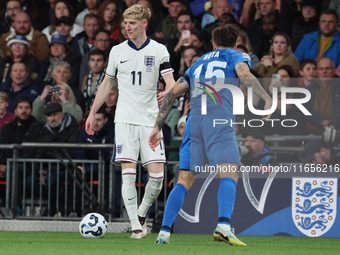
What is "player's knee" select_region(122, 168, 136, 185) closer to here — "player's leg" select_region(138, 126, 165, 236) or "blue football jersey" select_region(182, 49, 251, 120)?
"player's leg" select_region(138, 126, 165, 236)

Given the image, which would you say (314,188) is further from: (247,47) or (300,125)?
(247,47)

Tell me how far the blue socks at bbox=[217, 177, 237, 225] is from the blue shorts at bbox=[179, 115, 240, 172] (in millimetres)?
187

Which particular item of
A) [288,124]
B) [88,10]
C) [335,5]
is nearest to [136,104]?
[288,124]

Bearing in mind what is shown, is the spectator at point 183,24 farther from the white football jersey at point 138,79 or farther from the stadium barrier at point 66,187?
the white football jersey at point 138,79

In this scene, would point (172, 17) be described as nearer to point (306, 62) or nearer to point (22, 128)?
point (306, 62)

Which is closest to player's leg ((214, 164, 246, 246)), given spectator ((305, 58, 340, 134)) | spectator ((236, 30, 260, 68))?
spectator ((305, 58, 340, 134))

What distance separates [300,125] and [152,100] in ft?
8.38

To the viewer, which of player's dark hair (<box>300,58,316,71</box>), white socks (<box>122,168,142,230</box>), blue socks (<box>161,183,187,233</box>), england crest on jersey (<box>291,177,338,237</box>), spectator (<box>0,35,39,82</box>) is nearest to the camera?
blue socks (<box>161,183,187,233</box>)

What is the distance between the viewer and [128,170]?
6.32 meters

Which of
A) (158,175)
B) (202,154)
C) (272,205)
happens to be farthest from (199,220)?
(202,154)

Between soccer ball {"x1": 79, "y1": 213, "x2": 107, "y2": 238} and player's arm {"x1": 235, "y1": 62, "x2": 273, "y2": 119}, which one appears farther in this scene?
soccer ball {"x1": 79, "y1": 213, "x2": 107, "y2": 238}

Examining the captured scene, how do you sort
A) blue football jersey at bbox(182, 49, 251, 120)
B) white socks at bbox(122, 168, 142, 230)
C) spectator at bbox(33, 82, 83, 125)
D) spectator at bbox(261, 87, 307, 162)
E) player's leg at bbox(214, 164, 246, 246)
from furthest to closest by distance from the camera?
spectator at bbox(33, 82, 83, 125)
spectator at bbox(261, 87, 307, 162)
white socks at bbox(122, 168, 142, 230)
blue football jersey at bbox(182, 49, 251, 120)
player's leg at bbox(214, 164, 246, 246)

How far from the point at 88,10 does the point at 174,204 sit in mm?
8193

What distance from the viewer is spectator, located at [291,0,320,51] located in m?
10.1
